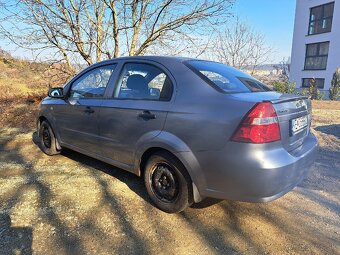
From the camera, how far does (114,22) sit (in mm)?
8531

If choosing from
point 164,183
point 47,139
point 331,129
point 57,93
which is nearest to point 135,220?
point 164,183

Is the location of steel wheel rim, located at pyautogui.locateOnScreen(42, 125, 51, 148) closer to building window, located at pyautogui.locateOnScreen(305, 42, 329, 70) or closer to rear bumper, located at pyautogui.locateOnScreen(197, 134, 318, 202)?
rear bumper, located at pyautogui.locateOnScreen(197, 134, 318, 202)

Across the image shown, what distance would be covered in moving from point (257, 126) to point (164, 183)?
1.22m

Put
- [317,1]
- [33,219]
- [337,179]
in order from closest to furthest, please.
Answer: [33,219]
[337,179]
[317,1]

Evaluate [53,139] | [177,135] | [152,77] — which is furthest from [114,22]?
[177,135]

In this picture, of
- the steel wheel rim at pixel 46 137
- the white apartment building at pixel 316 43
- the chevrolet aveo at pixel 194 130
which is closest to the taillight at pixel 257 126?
the chevrolet aveo at pixel 194 130

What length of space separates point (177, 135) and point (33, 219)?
1.67m

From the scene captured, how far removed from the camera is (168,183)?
3.11m

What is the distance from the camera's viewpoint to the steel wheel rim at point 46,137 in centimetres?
498

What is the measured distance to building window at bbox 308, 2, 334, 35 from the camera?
72.2ft

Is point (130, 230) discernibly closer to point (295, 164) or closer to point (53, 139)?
point (295, 164)

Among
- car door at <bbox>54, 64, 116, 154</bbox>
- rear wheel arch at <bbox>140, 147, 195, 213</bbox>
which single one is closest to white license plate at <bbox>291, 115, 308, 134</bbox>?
rear wheel arch at <bbox>140, 147, 195, 213</bbox>

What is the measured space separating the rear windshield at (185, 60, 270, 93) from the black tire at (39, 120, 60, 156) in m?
2.87

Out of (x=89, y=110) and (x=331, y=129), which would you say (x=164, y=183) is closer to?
(x=89, y=110)
